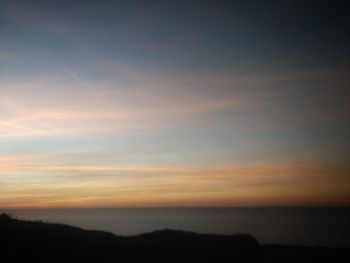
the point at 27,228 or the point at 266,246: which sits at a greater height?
the point at 27,228

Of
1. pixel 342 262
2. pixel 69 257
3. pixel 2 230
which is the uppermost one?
pixel 2 230

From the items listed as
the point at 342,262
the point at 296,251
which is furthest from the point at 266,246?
the point at 342,262

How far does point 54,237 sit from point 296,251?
2394 centimetres

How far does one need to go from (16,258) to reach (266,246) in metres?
25.8

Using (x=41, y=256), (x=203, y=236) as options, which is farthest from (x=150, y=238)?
(x=41, y=256)

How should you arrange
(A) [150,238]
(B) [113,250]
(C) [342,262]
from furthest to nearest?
(C) [342,262], (A) [150,238], (B) [113,250]

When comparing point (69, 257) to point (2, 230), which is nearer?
point (69, 257)

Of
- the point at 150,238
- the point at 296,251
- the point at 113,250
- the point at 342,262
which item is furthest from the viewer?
the point at 296,251

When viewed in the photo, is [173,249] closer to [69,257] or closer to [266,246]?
[69,257]

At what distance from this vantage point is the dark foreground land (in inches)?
744

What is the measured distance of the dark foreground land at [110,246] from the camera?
18.9m

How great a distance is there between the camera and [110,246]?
2117cm

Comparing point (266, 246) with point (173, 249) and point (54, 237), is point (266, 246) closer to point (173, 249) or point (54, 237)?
point (173, 249)

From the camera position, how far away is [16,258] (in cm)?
1778
